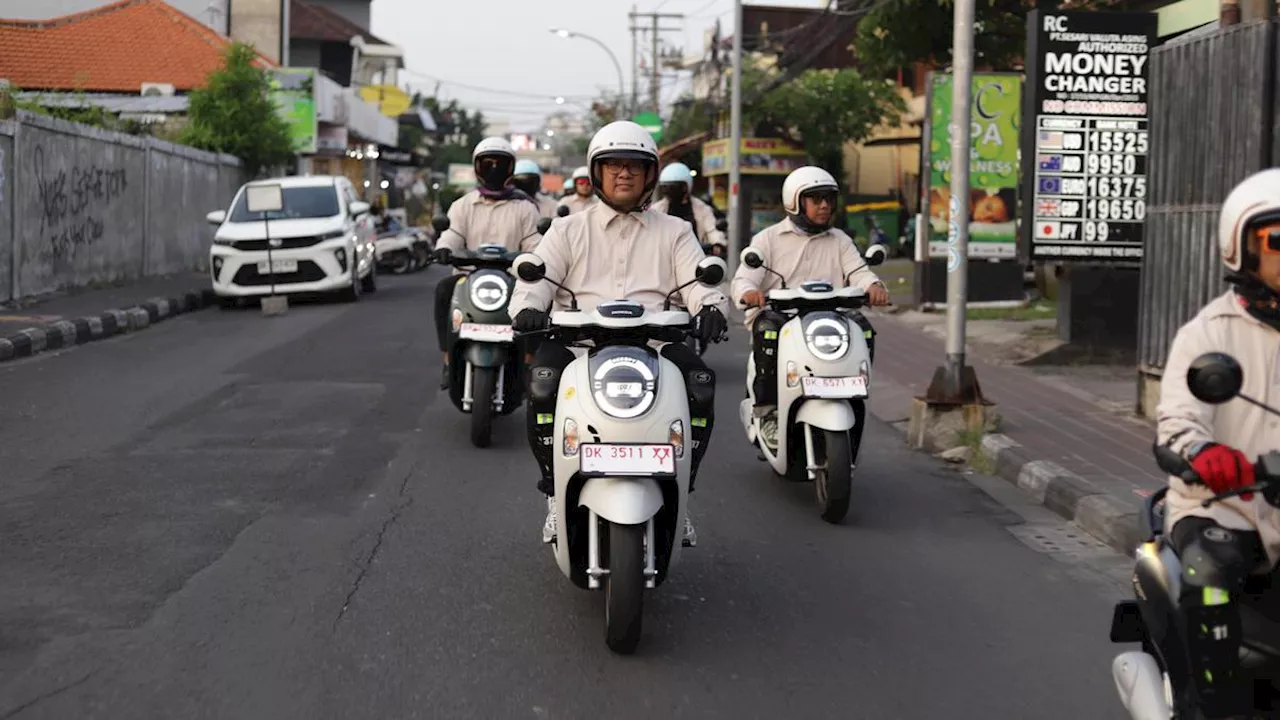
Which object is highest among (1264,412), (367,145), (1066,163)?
(367,145)

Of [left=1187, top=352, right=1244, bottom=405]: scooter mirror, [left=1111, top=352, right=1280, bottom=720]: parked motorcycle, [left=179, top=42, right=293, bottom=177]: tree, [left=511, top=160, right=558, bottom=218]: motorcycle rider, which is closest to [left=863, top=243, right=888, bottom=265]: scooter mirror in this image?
[left=1111, top=352, right=1280, bottom=720]: parked motorcycle

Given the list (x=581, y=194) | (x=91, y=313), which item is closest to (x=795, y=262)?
(x=581, y=194)

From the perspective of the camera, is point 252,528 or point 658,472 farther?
point 252,528

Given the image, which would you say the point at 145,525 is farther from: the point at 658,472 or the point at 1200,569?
the point at 1200,569

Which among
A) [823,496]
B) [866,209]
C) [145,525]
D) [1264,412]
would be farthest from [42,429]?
[866,209]

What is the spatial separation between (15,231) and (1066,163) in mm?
11962

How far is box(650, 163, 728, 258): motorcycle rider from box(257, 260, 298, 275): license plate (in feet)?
28.4

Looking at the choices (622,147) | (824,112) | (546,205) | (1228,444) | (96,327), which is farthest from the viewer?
(824,112)

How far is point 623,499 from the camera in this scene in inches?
195

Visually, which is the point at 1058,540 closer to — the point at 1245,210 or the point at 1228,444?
the point at 1228,444

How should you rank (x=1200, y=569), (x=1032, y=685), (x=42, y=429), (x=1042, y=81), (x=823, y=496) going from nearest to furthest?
(x=1200, y=569), (x=1032, y=685), (x=823, y=496), (x=42, y=429), (x=1042, y=81)

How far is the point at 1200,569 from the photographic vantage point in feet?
10.8

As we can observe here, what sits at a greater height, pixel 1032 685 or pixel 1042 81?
pixel 1042 81

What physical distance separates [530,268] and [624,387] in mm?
699
